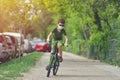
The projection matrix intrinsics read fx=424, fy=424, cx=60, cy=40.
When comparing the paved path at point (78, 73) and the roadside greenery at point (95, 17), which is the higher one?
the roadside greenery at point (95, 17)

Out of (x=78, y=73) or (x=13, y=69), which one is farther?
(x=13, y=69)

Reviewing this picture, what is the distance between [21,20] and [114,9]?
5564 mm

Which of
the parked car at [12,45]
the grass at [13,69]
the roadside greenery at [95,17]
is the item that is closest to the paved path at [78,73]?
the grass at [13,69]

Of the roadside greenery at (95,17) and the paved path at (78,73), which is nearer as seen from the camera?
the paved path at (78,73)

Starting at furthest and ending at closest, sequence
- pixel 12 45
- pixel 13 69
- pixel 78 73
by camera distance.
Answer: pixel 12 45 < pixel 13 69 < pixel 78 73

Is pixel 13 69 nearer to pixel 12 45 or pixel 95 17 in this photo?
pixel 12 45

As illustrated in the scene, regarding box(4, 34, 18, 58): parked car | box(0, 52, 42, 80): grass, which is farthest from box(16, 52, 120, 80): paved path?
box(4, 34, 18, 58): parked car

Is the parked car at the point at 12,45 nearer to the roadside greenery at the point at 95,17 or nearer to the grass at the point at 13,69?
the roadside greenery at the point at 95,17

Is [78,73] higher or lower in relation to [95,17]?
lower

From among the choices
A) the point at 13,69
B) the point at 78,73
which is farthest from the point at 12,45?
the point at 78,73

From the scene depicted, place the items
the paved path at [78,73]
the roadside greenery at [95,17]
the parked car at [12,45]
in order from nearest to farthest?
the paved path at [78,73]
the roadside greenery at [95,17]
the parked car at [12,45]

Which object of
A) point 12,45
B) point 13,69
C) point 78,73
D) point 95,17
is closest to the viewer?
point 78,73

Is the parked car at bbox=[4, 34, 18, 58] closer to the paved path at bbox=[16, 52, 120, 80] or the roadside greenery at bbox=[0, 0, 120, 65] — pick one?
the roadside greenery at bbox=[0, 0, 120, 65]

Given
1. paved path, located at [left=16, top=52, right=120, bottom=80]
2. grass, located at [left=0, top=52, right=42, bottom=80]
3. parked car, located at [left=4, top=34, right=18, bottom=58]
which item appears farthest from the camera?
parked car, located at [left=4, top=34, right=18, bottom=58]
